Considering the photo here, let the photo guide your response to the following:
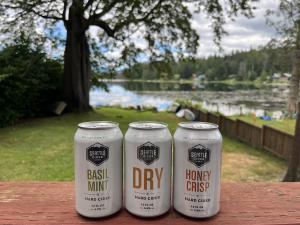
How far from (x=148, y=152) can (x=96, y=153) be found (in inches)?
7.6

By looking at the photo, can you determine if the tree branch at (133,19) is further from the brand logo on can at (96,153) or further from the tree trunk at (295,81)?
the brand logo on can at (96,153)

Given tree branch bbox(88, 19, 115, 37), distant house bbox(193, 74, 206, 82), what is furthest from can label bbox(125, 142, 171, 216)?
distant house bbox(193, 74, 206, 82)

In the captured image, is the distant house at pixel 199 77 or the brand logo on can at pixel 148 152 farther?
the distant house at pixel 199 77

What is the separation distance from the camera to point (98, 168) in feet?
3.83

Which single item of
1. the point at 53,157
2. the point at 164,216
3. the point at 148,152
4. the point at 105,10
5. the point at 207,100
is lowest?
the point at 207,100

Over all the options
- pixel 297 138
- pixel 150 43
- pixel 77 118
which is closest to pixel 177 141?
pixel 297 138

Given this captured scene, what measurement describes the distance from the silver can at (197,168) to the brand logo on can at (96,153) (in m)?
0.28

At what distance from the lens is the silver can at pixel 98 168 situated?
3.82 ft

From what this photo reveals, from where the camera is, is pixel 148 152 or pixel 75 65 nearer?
pixel 148 152

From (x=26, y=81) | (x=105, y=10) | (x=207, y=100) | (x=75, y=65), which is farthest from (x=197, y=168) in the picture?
(x=207, y=100)

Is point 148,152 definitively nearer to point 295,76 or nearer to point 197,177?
point 197,177

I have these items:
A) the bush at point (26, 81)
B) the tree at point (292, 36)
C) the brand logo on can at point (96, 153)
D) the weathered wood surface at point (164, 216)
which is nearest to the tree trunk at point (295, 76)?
the tree at point (292, 36)

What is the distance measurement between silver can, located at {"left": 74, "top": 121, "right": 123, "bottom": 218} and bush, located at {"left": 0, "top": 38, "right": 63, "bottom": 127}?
31.5ft

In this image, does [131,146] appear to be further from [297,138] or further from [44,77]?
[44,77]
